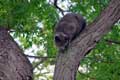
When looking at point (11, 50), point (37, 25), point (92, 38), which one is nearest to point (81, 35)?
point (92, 38)

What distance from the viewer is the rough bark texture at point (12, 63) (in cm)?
397

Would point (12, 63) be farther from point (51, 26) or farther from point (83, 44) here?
point (51, 26)

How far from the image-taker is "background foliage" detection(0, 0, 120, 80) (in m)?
5.20

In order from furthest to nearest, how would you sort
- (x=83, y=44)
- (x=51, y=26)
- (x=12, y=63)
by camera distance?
(x=51, y=26) → (x=12, y=63) → (x=83, y=44)

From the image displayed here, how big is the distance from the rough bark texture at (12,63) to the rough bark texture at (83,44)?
439 millimetres

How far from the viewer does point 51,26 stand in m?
5.70

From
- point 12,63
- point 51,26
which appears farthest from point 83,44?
point 51,26

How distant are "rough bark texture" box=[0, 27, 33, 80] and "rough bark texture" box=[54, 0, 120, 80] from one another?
17.3 inches

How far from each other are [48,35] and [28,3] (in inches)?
37.5

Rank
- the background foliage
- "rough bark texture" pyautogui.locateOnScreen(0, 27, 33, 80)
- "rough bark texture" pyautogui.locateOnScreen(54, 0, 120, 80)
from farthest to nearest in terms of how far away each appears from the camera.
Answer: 1. the background foliage
2. "rough bark texture" pyautogui.locateOnScreen(0, 27, 33, 80)
3. "rough bark texture" pyautogui.locateOnScreen(54, 0, 120, 80)

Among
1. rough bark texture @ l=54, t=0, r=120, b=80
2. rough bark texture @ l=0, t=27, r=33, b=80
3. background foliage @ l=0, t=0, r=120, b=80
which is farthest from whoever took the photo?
background foliage @ l=0, t=0, r=120, b=80

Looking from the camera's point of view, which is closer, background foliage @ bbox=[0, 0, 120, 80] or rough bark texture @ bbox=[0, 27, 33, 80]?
rough bark texture @ bbox=[0, 27, 33, 80]

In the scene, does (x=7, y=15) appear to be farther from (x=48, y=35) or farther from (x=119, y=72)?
(x=119, y=72)

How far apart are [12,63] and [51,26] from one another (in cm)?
177
